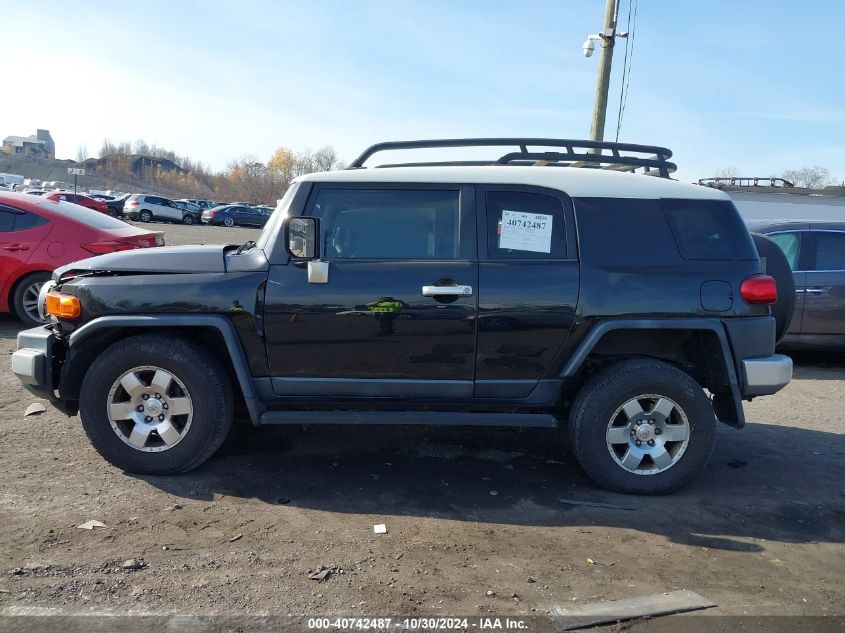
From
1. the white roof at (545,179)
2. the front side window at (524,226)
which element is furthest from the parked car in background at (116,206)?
the front side window at (524,226)

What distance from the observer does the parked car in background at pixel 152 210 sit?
4216 cm

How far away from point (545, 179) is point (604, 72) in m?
7.21

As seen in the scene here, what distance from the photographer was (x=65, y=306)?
427cm

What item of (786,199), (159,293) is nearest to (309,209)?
(159,293)

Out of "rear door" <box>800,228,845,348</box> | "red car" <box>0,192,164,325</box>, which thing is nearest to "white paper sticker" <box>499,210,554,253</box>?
"rear door" <box>800,228,845,348</box>

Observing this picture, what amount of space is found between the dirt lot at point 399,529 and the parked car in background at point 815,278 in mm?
2797

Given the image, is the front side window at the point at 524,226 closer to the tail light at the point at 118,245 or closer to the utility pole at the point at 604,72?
the tail light at the point at 118,245

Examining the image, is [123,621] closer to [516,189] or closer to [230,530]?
[230,530]

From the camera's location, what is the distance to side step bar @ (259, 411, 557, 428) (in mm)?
4230

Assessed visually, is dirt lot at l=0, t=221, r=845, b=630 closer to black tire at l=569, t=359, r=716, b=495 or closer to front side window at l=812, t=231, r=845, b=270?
black tire at l=569, t=359, r=716, b=495

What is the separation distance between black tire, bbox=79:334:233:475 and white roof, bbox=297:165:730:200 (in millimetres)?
1353

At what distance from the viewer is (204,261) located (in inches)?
169

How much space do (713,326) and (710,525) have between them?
1.17m

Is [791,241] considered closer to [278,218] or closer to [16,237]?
[278,218]
